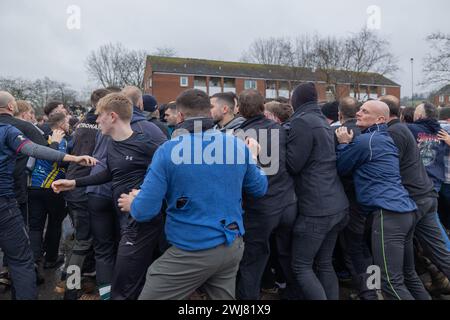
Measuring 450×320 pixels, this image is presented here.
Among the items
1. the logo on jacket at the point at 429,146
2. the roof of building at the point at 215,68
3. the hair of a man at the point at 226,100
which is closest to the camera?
the hair of a man at the point at 226,100

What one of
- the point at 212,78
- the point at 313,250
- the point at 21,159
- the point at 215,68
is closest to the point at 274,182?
the point at 313,250

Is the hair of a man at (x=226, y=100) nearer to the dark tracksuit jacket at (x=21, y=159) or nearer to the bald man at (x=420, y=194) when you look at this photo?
the bald man at (x=420, y=194)

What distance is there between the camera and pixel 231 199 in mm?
2295

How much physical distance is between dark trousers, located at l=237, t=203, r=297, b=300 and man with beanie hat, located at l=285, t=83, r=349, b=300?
0.41ft

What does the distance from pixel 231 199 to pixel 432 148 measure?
339cm

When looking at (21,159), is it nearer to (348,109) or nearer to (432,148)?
(348,109)

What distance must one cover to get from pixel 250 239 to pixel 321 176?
888 mm

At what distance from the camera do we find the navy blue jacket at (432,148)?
14.2 feet

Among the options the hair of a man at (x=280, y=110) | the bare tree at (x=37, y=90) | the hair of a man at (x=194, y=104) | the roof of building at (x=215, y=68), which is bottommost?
the hair of a man at (x=194, y=104)

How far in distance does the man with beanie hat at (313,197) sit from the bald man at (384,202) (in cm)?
21

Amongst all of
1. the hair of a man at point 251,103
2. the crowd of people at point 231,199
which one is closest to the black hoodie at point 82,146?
the crowd of people at point 231,199

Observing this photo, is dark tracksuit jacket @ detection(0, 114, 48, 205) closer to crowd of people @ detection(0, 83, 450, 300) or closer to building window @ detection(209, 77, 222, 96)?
crowd of people @ detection(0, 83, 450, 300)
